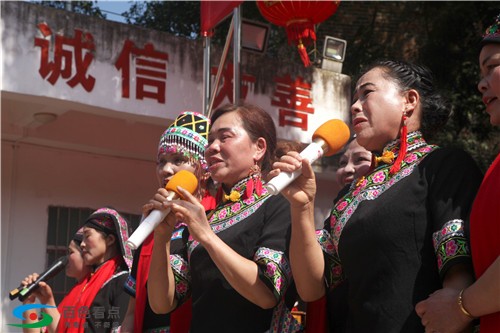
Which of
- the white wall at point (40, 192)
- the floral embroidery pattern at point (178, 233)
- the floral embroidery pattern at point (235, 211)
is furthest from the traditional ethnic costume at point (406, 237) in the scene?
the white wall at point (40, 192)

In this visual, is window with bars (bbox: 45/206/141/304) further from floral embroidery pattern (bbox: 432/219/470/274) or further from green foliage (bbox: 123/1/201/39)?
floral embroidery pattern (bbox: 432/219/470/274)

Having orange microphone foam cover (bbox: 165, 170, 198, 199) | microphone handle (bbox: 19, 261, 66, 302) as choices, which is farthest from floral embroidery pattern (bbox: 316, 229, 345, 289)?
microphone handle (bbox: 19, 261, 66, 302)

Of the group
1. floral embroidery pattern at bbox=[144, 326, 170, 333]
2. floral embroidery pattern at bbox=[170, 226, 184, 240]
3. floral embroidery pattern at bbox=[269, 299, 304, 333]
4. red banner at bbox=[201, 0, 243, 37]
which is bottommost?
floral embroidery pattern at bbox=[144, 326, 170, 333]

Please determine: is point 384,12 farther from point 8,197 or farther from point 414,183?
point 414,183

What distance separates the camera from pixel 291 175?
2088mm

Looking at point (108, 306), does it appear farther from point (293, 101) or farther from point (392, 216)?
point (293, 101)

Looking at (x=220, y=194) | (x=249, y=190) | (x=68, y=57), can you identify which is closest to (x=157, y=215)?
(x=249, y=190)

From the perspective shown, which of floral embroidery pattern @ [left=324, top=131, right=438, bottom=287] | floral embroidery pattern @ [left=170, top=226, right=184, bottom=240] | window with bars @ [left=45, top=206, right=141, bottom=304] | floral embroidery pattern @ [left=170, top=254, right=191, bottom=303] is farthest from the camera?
window with bars @ [left=45, top=206, right=141, bottom=304]

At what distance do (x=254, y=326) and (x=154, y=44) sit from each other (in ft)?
13.7

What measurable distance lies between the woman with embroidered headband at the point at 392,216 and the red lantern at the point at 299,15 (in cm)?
332

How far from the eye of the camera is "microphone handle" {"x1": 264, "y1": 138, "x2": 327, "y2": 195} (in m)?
2.04

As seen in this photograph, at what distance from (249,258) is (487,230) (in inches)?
34.4

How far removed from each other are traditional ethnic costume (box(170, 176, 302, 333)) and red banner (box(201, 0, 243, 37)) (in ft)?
10.4

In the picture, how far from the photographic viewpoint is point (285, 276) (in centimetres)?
247
